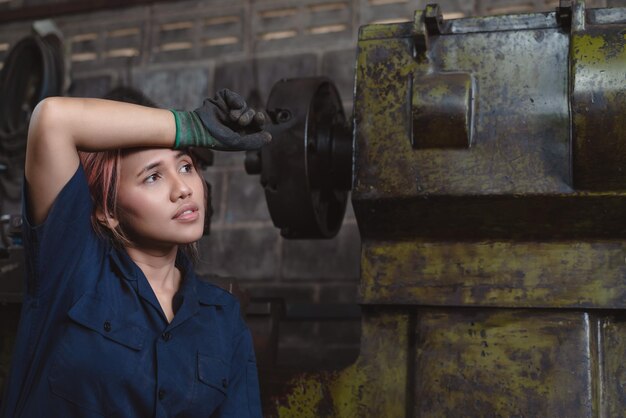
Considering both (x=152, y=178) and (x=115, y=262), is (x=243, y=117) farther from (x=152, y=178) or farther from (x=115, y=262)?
(x=115, y=262)

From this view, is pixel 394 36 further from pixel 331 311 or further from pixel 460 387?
pixel 331 311

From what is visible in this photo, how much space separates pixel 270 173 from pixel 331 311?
3.71ft

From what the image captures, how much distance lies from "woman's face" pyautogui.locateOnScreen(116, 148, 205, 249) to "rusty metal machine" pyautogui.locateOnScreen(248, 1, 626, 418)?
475 millimetres

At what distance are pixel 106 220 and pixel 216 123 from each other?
0.26 meters

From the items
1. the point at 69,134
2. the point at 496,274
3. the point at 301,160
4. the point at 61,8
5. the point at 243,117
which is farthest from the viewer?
the point at 61,8

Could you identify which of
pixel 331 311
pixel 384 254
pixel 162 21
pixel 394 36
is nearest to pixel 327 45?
pixel 162 21

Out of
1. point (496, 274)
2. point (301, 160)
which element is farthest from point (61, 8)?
point (496, 274)

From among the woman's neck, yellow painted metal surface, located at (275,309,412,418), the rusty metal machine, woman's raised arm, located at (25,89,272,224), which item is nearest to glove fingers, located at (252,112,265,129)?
woman's raised arm, located at (25,89,272,224)

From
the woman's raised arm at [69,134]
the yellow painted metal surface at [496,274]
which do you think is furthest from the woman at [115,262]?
the yellow painted metal surface at [496,274]

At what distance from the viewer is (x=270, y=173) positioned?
1802mm

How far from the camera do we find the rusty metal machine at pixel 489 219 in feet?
5.03

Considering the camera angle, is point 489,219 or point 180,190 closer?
point 180,190

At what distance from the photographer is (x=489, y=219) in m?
1.62

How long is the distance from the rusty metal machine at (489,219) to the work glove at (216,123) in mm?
453
